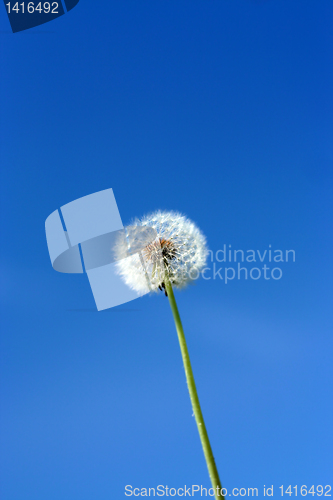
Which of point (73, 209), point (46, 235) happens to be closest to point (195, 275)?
point (73, 209)

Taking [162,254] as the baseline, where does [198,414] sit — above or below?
A: below

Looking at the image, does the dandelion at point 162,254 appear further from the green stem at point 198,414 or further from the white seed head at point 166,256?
the green stem at point 198,414

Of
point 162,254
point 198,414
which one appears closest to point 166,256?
point 162,254

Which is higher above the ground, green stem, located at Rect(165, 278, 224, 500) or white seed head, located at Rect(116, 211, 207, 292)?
white seed head, located at Rect(116, 211, 207, 292)

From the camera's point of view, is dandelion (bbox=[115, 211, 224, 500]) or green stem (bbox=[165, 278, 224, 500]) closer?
green stem (bbox=[165, 278, 224, 500])

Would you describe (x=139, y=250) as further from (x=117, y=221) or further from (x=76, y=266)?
(x=76, y=266)

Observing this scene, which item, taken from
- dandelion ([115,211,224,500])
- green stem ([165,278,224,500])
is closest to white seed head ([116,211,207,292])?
dandelion ([115,211,224,500])

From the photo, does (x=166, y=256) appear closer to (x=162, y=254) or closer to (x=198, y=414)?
(x=162, y=254)

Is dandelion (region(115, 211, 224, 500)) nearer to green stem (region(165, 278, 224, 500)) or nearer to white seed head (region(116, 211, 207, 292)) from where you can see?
white seed head (region(116, 211, 207, 292))

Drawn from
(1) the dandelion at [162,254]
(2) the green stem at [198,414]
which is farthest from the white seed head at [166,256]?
(2) the green stem at [198,414]
